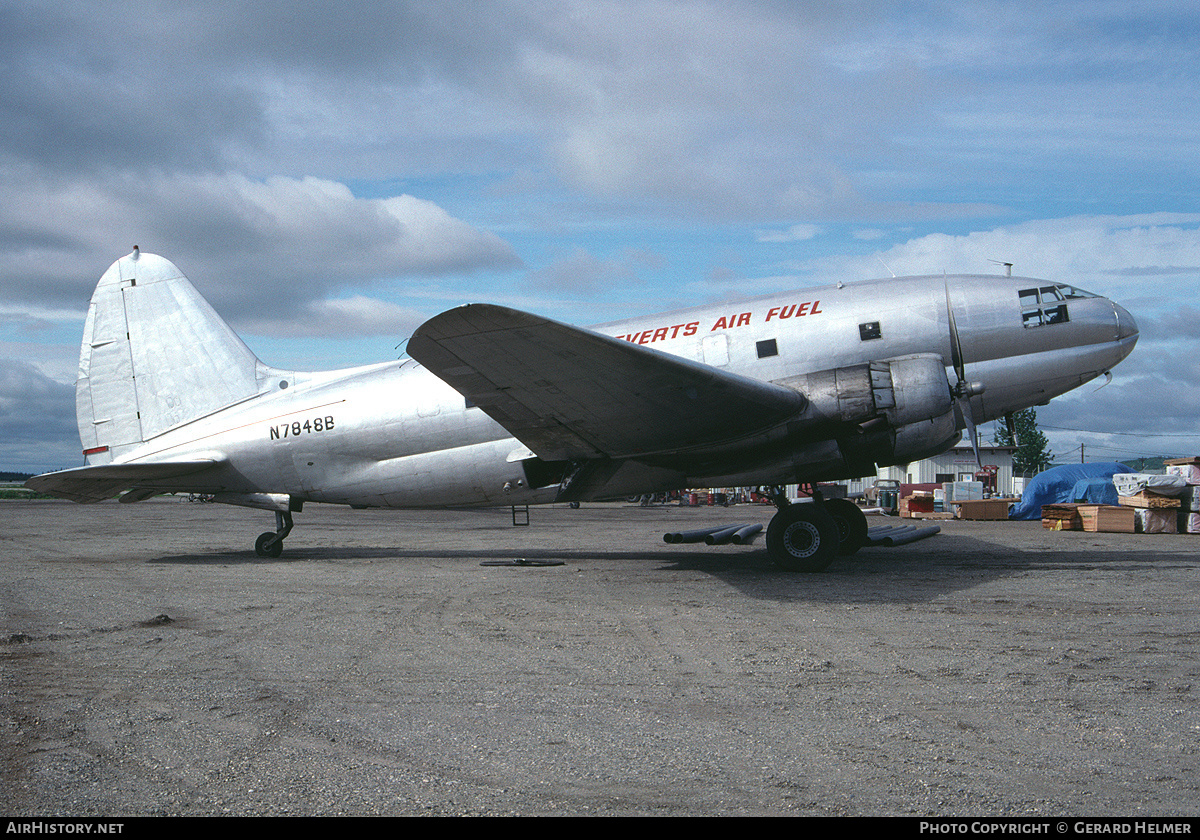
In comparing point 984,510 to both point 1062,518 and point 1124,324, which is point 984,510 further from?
point 1124,324

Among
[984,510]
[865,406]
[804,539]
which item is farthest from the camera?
[984,510]

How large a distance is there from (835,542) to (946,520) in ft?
74.7

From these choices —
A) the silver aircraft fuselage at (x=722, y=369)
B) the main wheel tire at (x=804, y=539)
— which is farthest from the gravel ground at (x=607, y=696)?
the silver aircraft fuselage at (x=722, y=369)

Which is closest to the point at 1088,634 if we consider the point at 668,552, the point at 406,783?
the point at 406,783

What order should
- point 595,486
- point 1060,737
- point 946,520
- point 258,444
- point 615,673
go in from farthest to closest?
point 946,520
point 258,444
point 595,486
point 615,673
point 1060,737

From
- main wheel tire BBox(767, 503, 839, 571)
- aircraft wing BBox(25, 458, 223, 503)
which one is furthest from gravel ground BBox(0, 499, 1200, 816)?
aircraft wing BBox(25, 458, 223, 503)

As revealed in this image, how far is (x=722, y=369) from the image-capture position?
41.2 ft

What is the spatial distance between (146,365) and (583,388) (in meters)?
10.1

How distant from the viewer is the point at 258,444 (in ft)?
48.0

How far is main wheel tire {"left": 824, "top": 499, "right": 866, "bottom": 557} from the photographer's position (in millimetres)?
14258

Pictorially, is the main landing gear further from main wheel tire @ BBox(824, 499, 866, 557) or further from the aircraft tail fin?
the aircraft tail fin

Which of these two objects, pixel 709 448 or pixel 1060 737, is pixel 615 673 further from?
pixel 709 448

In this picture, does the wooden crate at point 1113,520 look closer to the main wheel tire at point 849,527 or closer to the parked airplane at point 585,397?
the parked airplane at point 585,397

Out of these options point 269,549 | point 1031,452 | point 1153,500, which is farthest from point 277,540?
point 1031,452
